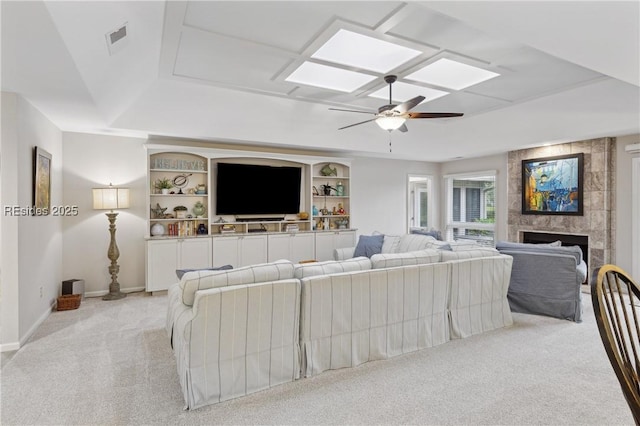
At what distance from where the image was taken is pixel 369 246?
5633mm

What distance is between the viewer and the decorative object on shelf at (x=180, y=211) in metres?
5.80

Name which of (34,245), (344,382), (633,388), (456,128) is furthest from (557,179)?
(34,245)

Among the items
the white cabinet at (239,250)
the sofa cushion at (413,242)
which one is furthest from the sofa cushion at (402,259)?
the white cabinet at (239,250)

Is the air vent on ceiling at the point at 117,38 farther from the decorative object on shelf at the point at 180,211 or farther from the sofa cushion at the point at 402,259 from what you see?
the decorative object on shelf at the point at 180,211

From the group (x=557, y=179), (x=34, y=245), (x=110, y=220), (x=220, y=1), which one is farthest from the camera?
(x=557, y=179)

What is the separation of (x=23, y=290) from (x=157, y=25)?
291 centimetres

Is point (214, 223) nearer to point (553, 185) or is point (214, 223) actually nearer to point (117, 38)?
point (117, 38)

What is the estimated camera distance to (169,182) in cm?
574

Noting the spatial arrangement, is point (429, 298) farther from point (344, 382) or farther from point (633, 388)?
point (633, 388)

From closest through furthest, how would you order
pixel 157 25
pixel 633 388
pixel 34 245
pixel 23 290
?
pixel 633 388, pixel 157 25, pixel 23 290, pixel 34 245

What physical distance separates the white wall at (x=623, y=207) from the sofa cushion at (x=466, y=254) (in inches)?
120

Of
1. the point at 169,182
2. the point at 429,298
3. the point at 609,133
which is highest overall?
the point at 609,133

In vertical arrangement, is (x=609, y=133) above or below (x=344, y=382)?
above

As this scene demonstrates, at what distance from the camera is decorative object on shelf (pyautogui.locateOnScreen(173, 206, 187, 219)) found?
5.80 m
